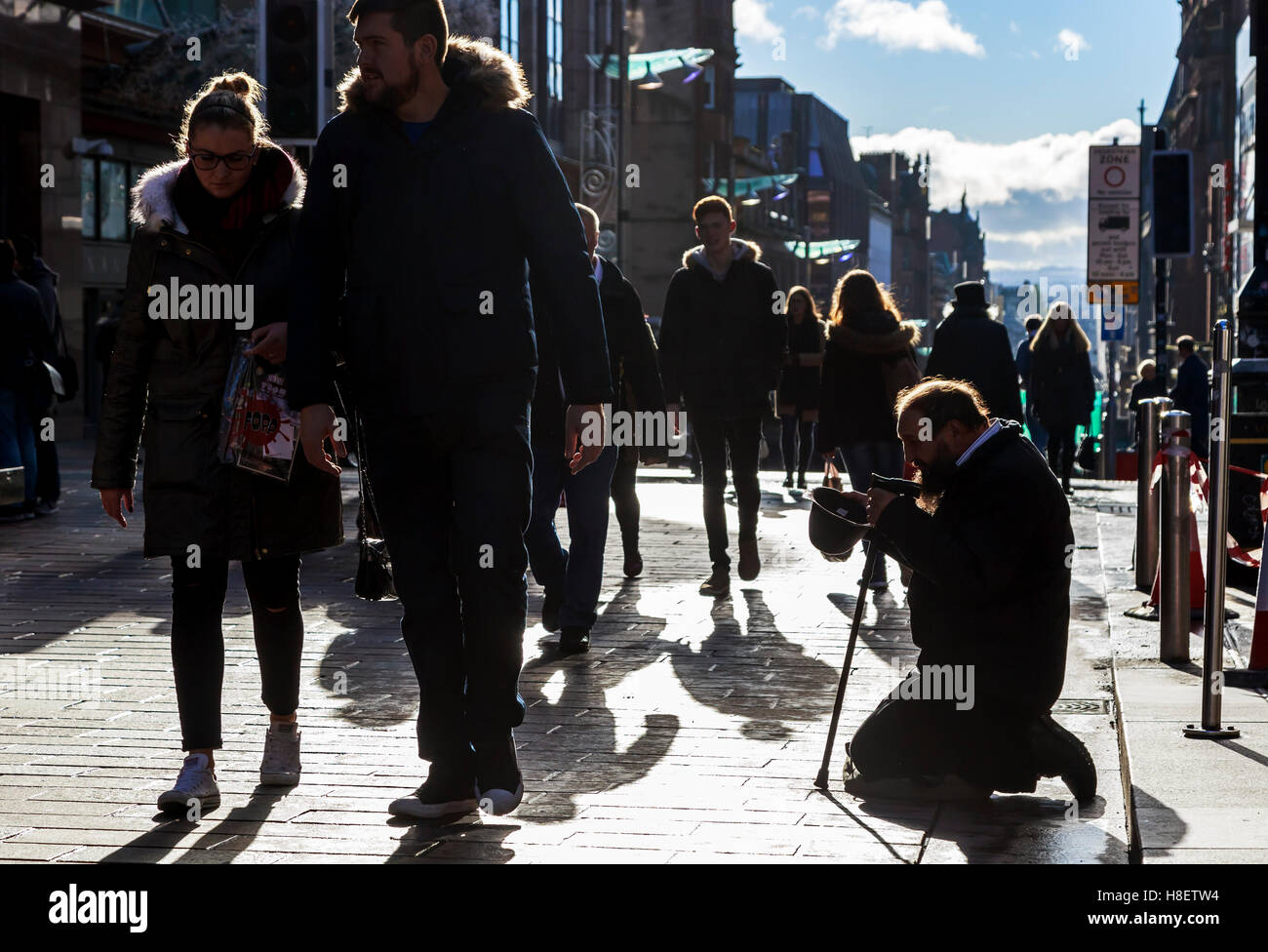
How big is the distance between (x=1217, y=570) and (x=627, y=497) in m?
4.71

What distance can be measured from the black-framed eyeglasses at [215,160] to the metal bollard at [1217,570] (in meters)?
2.87

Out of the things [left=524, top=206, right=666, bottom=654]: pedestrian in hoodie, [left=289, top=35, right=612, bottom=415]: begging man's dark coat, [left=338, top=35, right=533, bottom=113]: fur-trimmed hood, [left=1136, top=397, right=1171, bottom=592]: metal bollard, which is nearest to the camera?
[left=289, top=35, right=612, bottom=415]: begging man's dark coat

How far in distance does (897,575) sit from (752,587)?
1.10 meters

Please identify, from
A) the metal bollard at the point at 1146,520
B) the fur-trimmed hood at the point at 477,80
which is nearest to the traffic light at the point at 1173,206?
the metal bollard at the point at 1146,520

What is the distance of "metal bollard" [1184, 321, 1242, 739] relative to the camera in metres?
5.53

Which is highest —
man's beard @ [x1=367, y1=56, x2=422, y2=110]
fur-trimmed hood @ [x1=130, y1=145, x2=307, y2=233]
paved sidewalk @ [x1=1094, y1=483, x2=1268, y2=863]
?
man's beard @ [x1=367, y1=56, x2=422, y2=110]

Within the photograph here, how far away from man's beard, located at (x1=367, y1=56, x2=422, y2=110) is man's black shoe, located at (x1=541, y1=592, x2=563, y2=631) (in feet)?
12.6

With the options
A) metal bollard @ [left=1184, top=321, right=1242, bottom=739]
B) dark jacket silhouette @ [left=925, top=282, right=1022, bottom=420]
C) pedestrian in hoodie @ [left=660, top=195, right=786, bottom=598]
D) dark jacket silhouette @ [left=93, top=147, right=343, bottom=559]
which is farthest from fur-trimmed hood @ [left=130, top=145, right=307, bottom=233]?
dark jacket silhouette @ [left=925, top=282, right=1022, bottom=420]

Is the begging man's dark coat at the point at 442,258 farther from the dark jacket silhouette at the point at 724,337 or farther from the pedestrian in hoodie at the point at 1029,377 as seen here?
the pedestrian in hoodie at the point at 1029,377

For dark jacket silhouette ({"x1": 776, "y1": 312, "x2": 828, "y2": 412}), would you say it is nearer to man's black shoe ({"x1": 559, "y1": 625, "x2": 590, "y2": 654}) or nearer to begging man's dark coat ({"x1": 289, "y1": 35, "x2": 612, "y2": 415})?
man's black shoe ({"x1": 559, "y1": 625, "x2": 590, "y2": 654})

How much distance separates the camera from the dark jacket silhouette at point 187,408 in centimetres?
488

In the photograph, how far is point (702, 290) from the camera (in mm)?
9766
